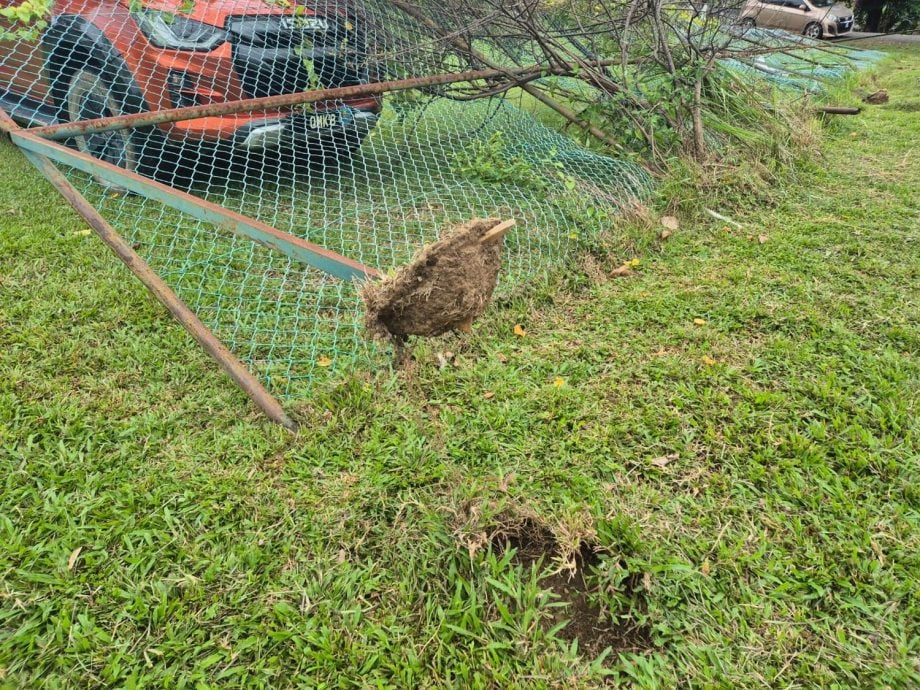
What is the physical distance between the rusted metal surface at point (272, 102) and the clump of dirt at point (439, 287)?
1669 millimetres

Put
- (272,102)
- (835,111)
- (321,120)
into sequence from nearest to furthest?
1. (272,102)
2. (321,120)
3. (835,111)

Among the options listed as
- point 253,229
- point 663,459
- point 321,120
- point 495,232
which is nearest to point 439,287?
point 495,232

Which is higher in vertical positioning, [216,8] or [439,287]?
[216,8]

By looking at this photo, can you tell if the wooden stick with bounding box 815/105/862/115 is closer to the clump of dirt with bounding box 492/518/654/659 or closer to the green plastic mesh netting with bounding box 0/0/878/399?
the green plastic mesh netting with bounding box 0/0/878/399

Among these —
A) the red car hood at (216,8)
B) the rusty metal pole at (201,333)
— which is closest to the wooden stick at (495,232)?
the rusty metal pole at (201,333)

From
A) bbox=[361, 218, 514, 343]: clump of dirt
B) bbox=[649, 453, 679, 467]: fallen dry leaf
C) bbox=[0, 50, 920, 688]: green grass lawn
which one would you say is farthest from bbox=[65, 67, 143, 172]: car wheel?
bbox=[649, 453, 679, 467]: fallen dry leaf

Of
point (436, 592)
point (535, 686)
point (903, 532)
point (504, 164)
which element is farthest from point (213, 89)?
point (903, 532)

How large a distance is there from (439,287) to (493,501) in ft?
2.94

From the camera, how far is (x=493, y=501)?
1771 millimetres

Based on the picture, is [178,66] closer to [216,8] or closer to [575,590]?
[216,8]

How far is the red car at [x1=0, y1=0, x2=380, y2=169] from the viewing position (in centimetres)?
357

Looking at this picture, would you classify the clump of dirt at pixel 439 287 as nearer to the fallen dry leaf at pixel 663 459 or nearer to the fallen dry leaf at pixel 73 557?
the fallen dry leaf at pixel 663 459

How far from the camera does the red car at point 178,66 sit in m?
3.57

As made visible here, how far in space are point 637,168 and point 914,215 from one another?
1808 mm
